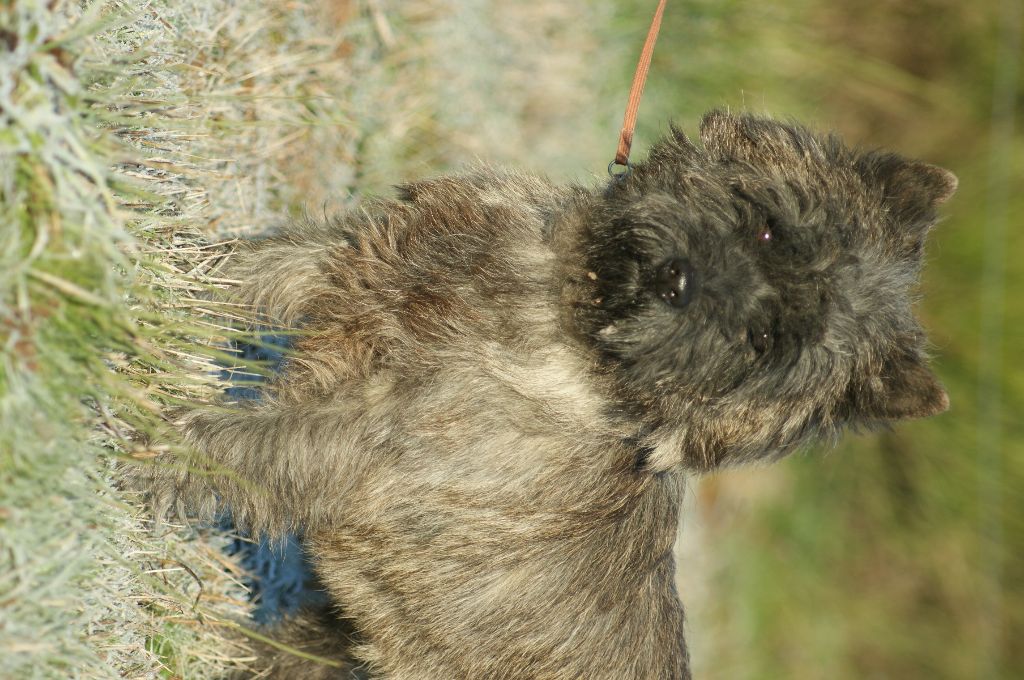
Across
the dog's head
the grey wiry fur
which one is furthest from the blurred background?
the dog's head

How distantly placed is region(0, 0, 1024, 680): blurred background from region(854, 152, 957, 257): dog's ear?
0.49 m

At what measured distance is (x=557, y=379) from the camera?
3172mm

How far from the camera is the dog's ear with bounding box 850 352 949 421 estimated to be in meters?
3.26

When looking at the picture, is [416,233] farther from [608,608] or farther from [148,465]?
[608,608]

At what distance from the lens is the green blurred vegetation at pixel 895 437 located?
21.5ft


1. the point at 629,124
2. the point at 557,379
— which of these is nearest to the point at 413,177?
the point at 629,124

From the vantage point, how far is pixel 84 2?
2.83 m

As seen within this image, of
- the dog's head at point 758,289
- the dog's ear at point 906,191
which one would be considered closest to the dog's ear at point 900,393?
the dog's head at point 758,289

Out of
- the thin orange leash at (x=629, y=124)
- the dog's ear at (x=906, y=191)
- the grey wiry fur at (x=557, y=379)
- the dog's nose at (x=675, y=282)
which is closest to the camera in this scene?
the dog's nose at (x=675, y=282)

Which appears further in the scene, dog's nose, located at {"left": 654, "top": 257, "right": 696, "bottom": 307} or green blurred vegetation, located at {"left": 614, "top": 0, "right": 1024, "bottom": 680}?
green blurred vegetation, located at {"left": 614, "top": 0, "right": 1024, "bottom": 680}

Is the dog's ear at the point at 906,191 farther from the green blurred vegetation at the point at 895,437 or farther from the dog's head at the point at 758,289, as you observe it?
the green blurred vegetation at the point at 895,437

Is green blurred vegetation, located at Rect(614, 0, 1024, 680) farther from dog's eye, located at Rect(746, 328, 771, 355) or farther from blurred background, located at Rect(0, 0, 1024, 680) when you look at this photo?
dog's eye, located at Rect(746, 328, 771, 355)

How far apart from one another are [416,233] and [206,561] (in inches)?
68.3

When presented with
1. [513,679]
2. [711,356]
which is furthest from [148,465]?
[711,356]
